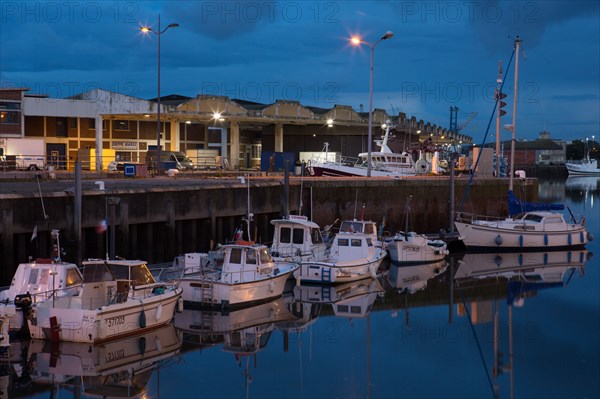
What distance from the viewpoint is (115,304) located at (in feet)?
74.1

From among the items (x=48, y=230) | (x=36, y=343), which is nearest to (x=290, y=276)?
(x=48, y=230)

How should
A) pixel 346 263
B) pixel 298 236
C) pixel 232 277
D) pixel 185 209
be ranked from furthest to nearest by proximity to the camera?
pixel 185 209 → pixel 298 236 → pixel 346 263 → pixel 232 277

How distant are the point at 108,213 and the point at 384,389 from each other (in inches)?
597

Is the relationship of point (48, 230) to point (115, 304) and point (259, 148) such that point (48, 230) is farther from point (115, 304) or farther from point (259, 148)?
point (259, 148)

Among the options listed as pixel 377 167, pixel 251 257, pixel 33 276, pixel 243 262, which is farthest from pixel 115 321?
pixel 377 167

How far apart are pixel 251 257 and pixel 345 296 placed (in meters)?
4.92

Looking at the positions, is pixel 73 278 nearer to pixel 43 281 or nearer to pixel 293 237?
pixel 43 281

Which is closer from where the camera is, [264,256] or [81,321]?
[81,321]

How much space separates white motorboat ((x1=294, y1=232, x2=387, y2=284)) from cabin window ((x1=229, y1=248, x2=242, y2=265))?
4343 millimetres

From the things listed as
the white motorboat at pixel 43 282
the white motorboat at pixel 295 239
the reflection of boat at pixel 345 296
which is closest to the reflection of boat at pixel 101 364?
the white motorboat at pixel 43 282

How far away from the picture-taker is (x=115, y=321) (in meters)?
22.4

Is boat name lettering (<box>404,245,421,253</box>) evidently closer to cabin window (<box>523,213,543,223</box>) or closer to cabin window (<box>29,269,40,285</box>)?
cabin window (<box>523,213,543,223</box>)

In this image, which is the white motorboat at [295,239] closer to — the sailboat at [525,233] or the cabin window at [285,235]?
the cabin window at [285,235]

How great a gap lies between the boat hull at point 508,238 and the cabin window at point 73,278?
25215 mm
